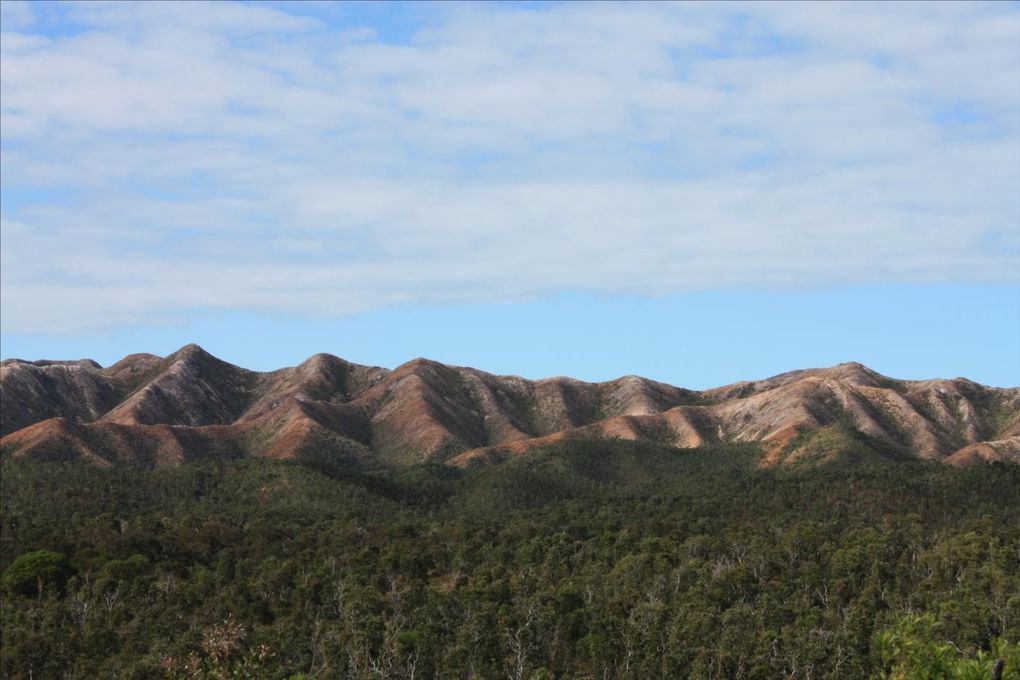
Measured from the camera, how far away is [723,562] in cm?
14400

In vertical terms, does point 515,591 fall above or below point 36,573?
below

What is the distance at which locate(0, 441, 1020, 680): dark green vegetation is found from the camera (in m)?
105

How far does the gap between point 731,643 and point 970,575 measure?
122ft

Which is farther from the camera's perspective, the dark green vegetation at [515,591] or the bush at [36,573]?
the bush at [36,573]

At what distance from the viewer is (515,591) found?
130750 mm

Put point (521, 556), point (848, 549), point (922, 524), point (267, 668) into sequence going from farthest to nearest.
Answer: point (922, 524) → point (521, 556) → point (848, 549) → point (267, 668)

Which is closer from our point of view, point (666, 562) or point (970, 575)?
point (970, 575)

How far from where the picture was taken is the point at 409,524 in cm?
19188

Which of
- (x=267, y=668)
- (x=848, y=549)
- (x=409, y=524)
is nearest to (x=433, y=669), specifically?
(x=267, y=668)

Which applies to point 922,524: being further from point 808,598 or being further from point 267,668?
point 267,668

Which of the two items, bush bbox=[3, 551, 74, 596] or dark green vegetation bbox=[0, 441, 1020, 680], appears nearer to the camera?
dark green vegetation bbox=[0, 441, 1020, 680]

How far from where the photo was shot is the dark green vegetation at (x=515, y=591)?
105 metres

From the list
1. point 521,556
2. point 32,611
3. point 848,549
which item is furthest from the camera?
point 521,556

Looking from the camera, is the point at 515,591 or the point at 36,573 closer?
the point at 515,591
